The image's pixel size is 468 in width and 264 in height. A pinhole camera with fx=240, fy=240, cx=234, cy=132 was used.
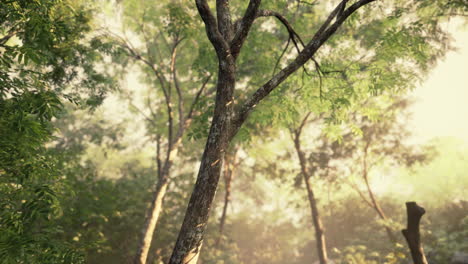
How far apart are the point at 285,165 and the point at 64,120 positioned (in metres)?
24.4

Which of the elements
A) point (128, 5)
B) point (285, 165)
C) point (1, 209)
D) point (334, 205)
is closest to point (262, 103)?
point (1, 209)

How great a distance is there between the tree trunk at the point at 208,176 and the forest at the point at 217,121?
2 cm

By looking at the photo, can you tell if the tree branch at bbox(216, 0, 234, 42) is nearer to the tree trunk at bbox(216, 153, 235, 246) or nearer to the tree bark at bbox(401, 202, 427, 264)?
the tree bark at bbox(401, 202, 427, 264)

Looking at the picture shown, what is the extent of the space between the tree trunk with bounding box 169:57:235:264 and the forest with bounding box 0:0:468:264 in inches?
0.9

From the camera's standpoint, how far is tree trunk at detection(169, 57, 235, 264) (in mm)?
3537

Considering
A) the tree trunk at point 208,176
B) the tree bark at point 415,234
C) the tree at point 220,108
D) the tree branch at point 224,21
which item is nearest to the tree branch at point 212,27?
the tree at point 220,108

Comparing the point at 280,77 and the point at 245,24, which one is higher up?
the point at 245,24

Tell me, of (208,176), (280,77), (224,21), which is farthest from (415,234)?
(224,21)

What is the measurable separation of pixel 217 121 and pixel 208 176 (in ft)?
2.92

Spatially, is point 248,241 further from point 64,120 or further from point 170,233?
point 64,120

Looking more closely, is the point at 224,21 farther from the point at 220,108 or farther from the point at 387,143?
the point at 387,143

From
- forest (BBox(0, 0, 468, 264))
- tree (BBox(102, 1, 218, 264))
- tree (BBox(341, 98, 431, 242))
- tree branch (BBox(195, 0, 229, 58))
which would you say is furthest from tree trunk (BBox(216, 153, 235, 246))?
tree branch (BBox(195, 0, 229, 58))

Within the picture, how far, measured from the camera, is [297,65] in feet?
14.2

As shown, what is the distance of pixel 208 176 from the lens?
12.2 ft
